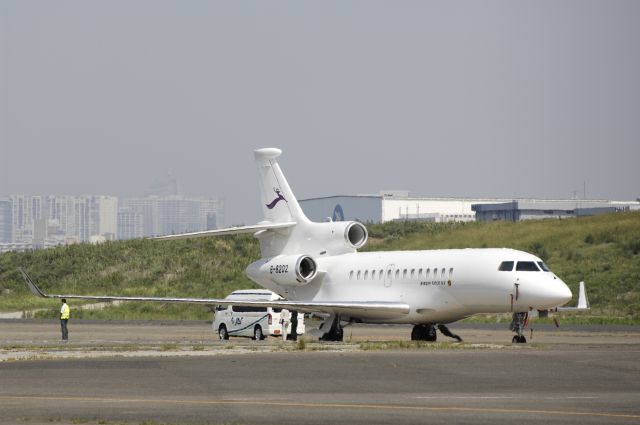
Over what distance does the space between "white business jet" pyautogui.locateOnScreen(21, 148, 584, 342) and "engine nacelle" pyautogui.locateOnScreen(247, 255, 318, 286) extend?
37 millimetres

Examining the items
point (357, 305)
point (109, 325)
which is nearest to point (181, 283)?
point (109, 325)

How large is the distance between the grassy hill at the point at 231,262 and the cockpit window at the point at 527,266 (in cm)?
1959

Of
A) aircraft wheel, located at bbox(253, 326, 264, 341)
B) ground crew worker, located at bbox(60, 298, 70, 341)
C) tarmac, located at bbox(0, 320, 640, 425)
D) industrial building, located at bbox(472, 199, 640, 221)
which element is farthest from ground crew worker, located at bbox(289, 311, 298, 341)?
industrial building, located at bbox(472, 199, 640, 221)

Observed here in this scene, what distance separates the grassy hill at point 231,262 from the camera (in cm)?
6850

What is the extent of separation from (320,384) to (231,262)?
67.6m

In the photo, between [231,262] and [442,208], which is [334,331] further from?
[442,208]

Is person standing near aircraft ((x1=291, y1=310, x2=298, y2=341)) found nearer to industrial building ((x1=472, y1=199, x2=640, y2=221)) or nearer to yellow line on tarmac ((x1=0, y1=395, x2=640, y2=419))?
yellow line on tarmac ((x1=0, y1=395, x2=640, y2=419))

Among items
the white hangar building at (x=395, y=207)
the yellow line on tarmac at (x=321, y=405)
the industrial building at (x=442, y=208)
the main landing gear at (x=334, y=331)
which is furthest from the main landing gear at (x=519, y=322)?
the white hangar building at (x=395, y=207)

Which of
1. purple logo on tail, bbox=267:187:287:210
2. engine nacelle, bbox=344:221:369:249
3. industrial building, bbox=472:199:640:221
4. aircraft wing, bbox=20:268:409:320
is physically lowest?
aircraft wing, bbox=20:268:409:320

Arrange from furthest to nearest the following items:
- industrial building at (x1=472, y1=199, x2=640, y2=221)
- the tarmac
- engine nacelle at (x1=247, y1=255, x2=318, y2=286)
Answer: industrial building at (x1=472, y1=199, x2=640, y2=221), engine nacelle at (x1=247, y1=255, x2=318, y2=286), the tarmac

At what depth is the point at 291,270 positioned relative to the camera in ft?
143

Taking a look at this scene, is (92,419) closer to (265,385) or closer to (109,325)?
(265,385)

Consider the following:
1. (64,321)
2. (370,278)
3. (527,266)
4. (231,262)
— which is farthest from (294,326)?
(231,262)

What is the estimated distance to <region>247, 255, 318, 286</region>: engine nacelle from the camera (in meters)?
43.5
